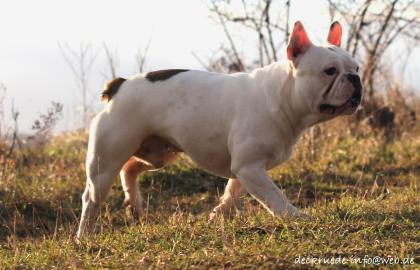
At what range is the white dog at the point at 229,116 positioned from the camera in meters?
4.94

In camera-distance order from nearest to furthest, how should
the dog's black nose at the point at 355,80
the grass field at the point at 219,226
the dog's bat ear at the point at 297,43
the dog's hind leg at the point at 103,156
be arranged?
the grass field at the point at 219,226 → the dog's black nose at the point at 355,80 → the dog's bat ear at the point at 297,43 → the dog's hind leg at the point at 103,156

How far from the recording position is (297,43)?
504 centimetres

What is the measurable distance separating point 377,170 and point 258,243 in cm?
454

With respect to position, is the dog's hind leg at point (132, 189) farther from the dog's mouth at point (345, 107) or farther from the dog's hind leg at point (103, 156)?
the dog's mouth at point (345, 107)

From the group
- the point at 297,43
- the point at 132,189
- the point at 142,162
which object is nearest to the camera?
the point at 297,43

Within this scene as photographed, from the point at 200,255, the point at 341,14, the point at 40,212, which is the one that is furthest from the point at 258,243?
the point at 341,14

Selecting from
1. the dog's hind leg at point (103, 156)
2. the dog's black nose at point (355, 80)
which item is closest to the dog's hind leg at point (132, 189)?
the dog's hind leg at point (103, 156)

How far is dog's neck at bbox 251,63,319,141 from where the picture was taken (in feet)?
16.6

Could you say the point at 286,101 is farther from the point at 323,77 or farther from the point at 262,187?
the point at 262,187

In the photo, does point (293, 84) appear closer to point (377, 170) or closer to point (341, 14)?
point (377, 170)

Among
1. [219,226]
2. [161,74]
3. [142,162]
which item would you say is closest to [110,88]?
[161,74]

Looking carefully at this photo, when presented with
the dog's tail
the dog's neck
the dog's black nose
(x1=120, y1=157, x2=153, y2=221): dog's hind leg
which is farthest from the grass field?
the dog's tail

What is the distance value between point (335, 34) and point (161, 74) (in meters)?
1.42

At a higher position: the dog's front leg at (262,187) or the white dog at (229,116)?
the white dog at (229,116)
